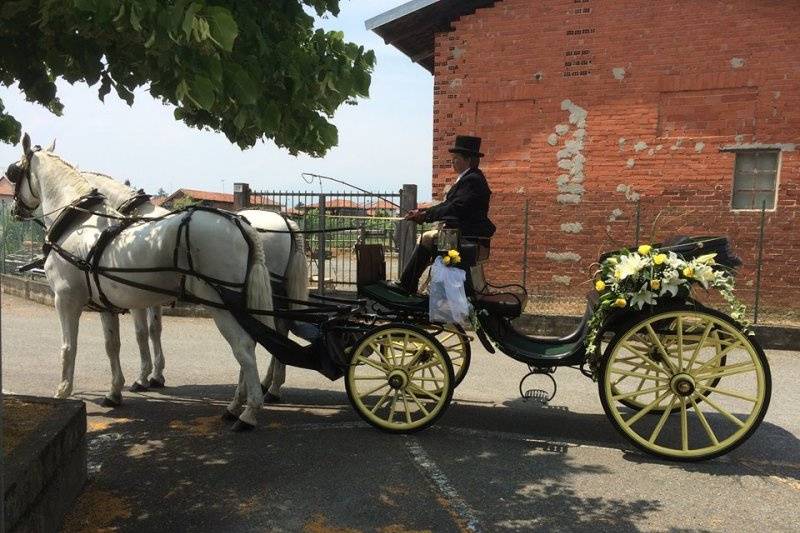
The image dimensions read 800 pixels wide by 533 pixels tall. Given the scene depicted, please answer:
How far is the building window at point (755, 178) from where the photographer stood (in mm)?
9562

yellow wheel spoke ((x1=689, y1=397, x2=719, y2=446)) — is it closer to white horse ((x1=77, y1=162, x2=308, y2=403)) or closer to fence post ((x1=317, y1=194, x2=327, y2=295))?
white horse ((x1=77, y1=162, x2=308, y2=403))

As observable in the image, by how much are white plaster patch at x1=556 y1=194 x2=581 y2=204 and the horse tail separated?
23.9 feet

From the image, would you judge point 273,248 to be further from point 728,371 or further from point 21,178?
point 728,371

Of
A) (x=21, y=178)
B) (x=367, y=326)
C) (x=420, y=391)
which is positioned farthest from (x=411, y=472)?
(x=21, y=178)

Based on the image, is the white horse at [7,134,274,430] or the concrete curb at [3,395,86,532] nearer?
the concrete curb at [3,395,86,532]

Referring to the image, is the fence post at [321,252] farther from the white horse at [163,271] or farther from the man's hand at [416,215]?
the man's hand at [416,215]

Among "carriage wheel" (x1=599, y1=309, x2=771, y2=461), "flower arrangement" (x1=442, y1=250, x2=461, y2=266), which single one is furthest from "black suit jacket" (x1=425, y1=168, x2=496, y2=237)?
"carriage wheel" (x1=599, y1=309, x2=771, y2=461)

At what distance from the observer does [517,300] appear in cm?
459

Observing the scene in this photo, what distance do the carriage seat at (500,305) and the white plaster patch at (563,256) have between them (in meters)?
5.95

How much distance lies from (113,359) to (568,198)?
26.2 feet

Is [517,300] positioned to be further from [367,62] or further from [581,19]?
[581,19]

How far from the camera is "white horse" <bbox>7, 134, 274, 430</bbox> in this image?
4363 millimetres

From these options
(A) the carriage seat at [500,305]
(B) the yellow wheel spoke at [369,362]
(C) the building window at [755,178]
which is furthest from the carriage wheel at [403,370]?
(C) the building window at [755,178]

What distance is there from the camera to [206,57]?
8.34 ft
